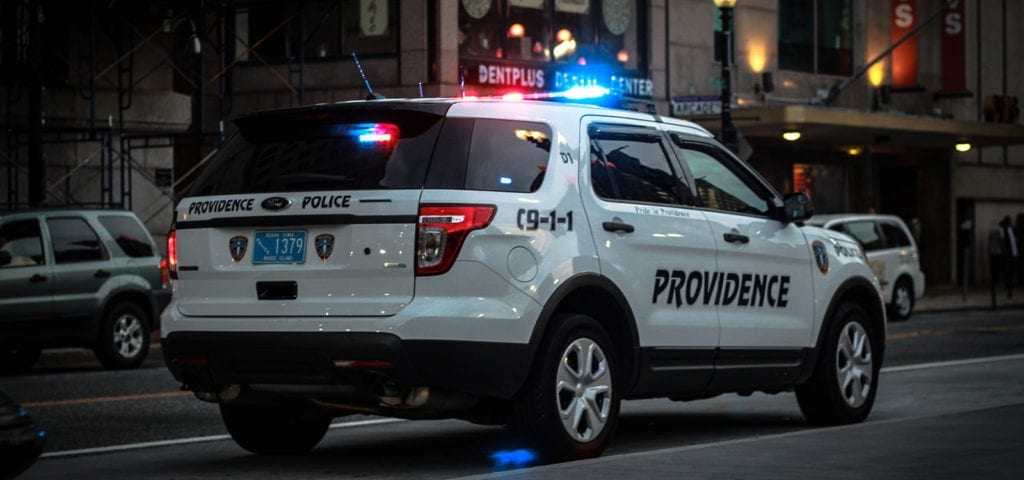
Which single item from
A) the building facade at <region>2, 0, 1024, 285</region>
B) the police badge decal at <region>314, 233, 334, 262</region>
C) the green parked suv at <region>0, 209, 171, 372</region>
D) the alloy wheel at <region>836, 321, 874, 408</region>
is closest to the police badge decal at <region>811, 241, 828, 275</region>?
the alloy wheel at <region>836, 321, 874, 408</region>

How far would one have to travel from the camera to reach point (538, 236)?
8.62 metres

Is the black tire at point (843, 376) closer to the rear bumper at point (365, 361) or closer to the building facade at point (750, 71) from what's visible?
the rear bumper at point (365, 361)

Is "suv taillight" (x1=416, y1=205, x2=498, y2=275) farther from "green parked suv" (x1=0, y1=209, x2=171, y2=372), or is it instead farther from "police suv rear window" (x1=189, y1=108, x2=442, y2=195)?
"green parked suv" (x1=0, y1=209, x2=171, y2=372)

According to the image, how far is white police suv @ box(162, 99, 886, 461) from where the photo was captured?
8336mm

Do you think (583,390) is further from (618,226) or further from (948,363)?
(948,363)

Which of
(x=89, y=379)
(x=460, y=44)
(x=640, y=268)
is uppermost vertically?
(x=460, y=44)

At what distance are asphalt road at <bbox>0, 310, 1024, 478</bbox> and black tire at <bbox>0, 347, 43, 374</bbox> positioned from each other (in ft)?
5.65

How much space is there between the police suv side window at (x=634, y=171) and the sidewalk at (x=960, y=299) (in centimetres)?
2336

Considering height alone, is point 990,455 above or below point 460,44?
below

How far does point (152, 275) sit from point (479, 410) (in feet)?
36.7

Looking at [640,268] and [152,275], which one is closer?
[640,268]

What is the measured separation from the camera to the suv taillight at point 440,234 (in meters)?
8.30

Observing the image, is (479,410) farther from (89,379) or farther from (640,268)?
(89,379)

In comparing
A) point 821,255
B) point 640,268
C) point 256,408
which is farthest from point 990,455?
point 256,408
